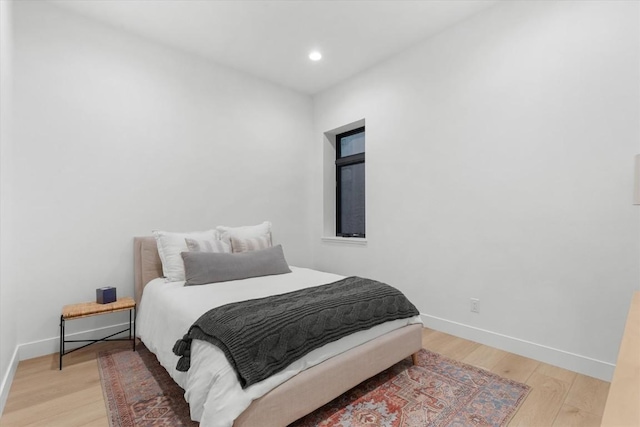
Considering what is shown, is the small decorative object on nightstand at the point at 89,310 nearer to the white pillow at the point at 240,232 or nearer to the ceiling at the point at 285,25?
the white pillow at the point at 240,232

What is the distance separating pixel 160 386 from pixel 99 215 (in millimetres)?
1548

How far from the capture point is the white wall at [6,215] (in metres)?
1.81

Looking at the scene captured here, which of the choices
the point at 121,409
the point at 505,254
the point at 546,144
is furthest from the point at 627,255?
the point at 121,409

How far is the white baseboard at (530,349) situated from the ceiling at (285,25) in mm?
2671

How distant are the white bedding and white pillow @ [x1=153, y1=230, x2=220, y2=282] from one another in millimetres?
96

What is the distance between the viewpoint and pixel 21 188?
2332mm

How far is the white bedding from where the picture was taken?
1.34 meters

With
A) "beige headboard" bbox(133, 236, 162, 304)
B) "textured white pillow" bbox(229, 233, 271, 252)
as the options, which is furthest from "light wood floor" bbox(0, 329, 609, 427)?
"textured white pillow" bbox(229, 233, 271, 252)

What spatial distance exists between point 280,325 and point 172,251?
154 centimetres

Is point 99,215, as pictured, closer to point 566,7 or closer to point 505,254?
point 505,254

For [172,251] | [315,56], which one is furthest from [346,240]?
[315,56]

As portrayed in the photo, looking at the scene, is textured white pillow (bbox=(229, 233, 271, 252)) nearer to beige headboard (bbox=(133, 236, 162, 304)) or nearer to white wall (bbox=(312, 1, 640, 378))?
beige headboard (bbox=(133, 236, 162, 304))

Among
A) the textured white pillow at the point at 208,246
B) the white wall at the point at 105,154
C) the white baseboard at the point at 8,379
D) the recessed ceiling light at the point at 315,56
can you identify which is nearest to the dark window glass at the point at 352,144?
the recessed ceiling light at the point at 315,56

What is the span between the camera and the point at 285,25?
9.03 feet
